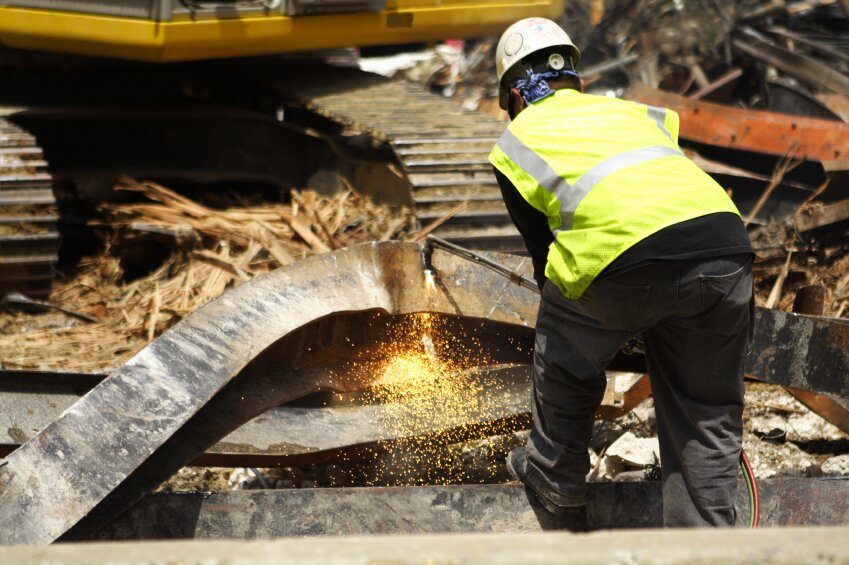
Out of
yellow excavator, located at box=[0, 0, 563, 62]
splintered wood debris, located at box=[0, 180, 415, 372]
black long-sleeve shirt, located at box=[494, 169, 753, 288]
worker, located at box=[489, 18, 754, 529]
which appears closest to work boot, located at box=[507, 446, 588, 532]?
worker, located at box=[489, 18, 754, 529]

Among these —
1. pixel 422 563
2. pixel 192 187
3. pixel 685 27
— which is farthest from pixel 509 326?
pixel 685 27

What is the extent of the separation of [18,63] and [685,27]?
6.56 m

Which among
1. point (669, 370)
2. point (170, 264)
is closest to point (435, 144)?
point (170, 264)

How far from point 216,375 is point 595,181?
1.26 meters

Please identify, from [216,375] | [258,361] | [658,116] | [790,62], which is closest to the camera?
[216,375]

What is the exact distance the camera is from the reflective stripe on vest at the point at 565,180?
305 cm

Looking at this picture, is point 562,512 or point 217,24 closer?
point 562,512

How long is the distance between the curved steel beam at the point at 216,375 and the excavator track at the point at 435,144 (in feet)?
4.35

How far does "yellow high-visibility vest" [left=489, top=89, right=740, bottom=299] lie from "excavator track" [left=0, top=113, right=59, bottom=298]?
323cm

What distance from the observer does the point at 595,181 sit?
3043 mm

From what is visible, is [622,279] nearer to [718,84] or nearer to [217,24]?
[217,24]

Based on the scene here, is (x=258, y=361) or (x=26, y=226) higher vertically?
(x=258, y=361)

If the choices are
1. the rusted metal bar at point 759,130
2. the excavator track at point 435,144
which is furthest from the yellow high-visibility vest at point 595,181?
the rusted metal bar at point 759,130

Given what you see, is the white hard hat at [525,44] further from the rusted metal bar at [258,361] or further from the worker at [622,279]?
the rusted metal bar at [258,361]
